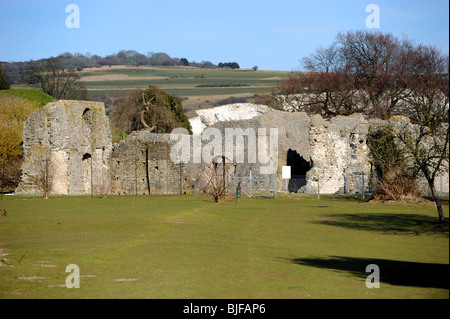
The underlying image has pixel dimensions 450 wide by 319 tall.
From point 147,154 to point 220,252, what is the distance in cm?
2613

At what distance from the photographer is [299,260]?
40.8ft

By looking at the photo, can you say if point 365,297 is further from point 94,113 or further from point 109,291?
point 94,113

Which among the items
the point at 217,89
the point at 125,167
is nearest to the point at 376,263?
the point at 125,167

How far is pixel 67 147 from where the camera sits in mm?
36125

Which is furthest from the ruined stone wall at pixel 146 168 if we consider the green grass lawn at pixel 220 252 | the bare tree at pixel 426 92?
the green grass lawn at pixel 220 252

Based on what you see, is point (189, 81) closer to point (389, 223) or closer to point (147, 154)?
point (147, 154)

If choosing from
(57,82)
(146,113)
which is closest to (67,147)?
(146,113)

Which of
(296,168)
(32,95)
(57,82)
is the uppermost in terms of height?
(57,82)

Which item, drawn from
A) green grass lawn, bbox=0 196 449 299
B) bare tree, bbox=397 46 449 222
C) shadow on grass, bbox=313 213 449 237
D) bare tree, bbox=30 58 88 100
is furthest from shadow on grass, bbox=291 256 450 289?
bare tree, bbox=30 58 88 100

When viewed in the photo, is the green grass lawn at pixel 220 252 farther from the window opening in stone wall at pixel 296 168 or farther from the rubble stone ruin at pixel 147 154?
the window opening in stone wall at pixel 296 168

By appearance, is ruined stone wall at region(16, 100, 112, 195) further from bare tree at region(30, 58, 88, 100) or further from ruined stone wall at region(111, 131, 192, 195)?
bare tree at region(30, 58, 88, 100)

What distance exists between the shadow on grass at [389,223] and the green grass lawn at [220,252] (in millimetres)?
30

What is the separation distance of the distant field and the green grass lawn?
314ft

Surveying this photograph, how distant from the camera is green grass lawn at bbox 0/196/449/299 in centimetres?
966
